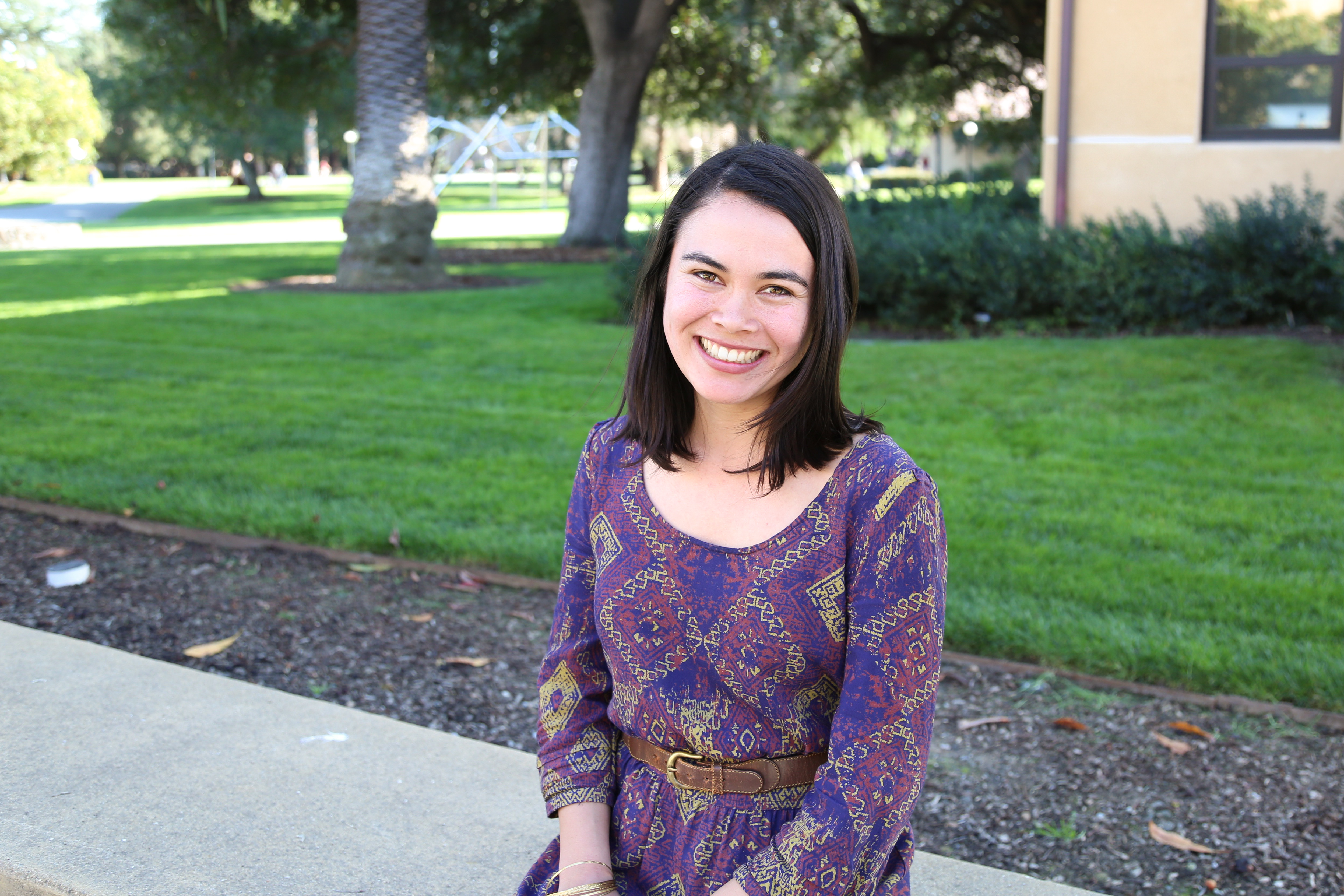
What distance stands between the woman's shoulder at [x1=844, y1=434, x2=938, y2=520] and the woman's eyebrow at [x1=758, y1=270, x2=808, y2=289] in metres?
0.28

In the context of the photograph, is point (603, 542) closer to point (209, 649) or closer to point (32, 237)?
point (209, 649)

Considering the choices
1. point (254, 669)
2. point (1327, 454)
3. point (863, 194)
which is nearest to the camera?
point (254, 669)

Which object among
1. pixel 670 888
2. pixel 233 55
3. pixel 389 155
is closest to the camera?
pixel 670 888

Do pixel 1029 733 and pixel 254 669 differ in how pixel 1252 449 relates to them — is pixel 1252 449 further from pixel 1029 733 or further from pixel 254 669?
pixel 254 669

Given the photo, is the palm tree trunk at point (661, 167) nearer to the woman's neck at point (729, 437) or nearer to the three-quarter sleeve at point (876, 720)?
the woman's neck at point (729, 437)

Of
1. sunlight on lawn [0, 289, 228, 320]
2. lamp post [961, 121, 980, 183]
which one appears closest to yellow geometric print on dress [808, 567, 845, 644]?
sunlight on lawn [0, 289, 228, 320]

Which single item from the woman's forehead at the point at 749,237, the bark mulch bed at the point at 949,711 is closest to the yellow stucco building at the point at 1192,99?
the bark mulch bed at the point at 949,711

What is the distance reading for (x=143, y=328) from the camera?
1117 cm

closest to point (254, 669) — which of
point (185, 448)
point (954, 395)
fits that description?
point (185, 448)

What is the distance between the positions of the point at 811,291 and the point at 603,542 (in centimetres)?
54

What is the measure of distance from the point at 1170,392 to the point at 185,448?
19.6 ft

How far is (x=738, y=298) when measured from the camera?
1.80m

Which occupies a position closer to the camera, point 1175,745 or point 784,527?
point 784,527

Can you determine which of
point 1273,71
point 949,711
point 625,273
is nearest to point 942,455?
point 949,711
